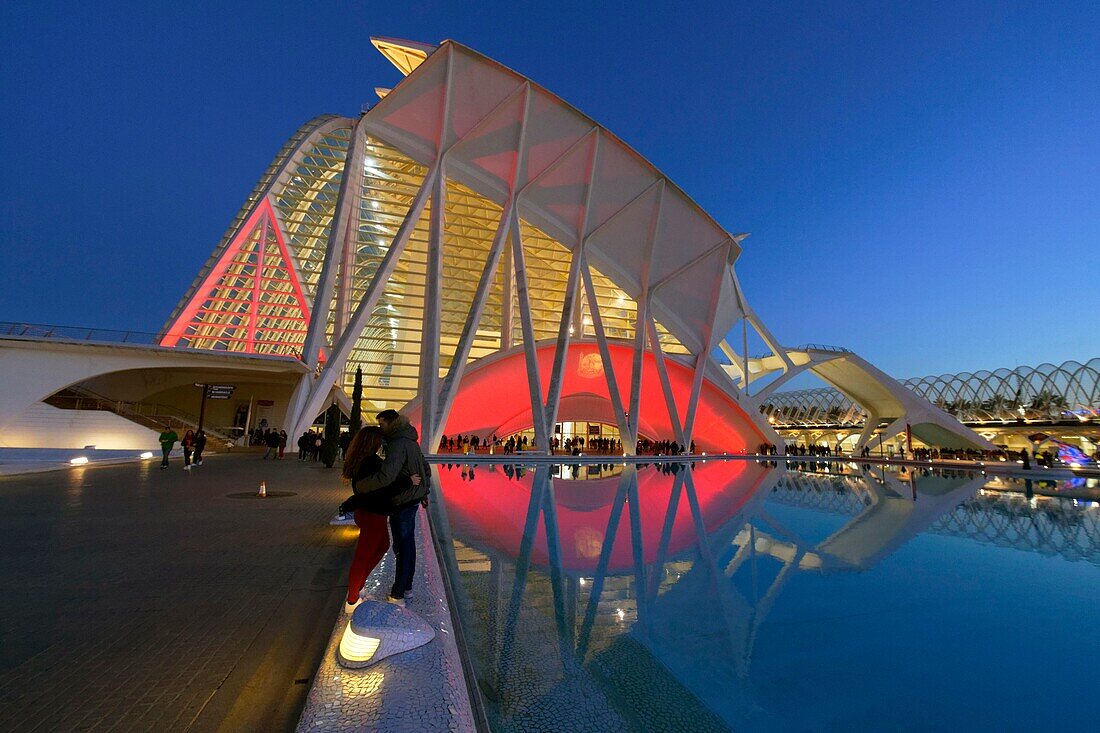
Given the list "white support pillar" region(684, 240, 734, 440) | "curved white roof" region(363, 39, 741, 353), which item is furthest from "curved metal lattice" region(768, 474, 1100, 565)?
"curved white roof" region(363, 39, 741, 353)

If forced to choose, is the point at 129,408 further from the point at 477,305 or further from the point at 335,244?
the point at 477,305

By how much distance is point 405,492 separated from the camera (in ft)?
9.83

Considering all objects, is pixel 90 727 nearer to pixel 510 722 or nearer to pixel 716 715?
pixel 510 722

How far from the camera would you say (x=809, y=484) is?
549 inches

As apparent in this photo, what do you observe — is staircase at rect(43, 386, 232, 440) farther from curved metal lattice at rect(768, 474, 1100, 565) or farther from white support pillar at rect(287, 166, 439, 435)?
curved metal lattice at rect(768, 474, 1100, 565)

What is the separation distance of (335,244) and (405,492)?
63.8 feet

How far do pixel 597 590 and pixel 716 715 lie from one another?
1.72 meters

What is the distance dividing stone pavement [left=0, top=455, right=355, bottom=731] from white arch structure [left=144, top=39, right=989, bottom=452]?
1225 centimetres

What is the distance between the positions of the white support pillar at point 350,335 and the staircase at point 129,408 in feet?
20.7

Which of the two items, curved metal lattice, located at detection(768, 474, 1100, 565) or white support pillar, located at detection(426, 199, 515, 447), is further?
white support pillar, located at detection(426, 199, 515, 447)

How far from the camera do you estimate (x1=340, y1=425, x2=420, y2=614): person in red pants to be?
291 cm

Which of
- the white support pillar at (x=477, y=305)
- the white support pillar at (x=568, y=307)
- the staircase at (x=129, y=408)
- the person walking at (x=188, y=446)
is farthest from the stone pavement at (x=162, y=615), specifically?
the staircase at (x=129, y=408)

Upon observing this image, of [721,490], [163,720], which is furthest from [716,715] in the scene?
[721,490]

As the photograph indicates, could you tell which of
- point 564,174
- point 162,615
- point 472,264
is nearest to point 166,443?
point 162,615
